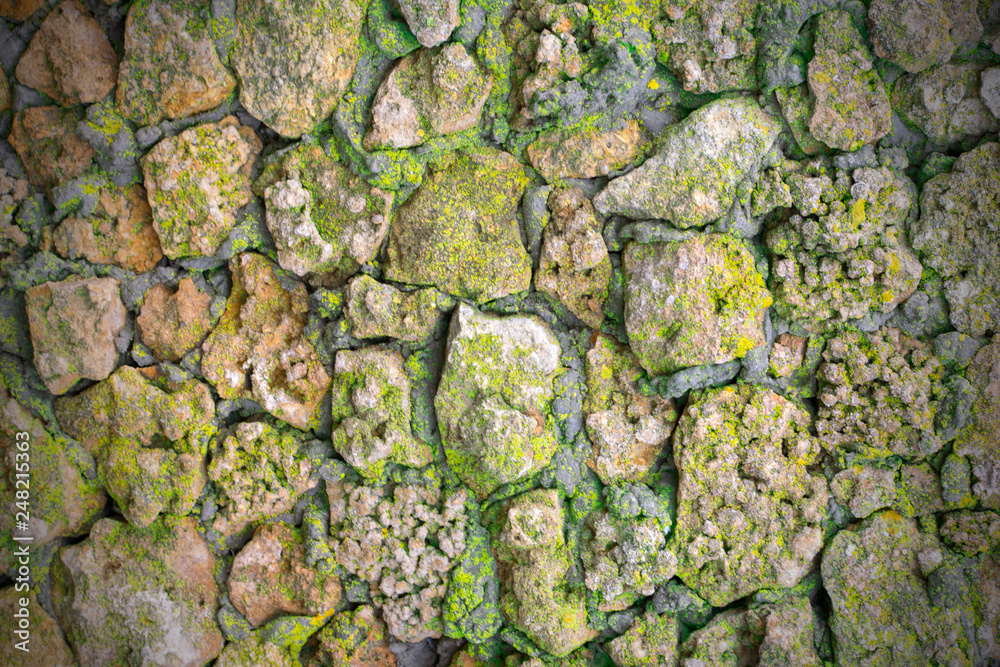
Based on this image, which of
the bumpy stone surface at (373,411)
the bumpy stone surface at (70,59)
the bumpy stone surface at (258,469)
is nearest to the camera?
the bumpy stone surface at (70,59)

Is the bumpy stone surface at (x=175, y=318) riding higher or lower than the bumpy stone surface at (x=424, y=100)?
lower

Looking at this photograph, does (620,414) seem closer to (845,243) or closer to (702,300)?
(702,300)

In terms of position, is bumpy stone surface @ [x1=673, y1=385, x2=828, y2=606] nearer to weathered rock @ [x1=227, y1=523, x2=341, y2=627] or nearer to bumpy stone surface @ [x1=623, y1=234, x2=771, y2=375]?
bumpy stone surface @ [x1=623, y1=234, x2=771, y2=375]

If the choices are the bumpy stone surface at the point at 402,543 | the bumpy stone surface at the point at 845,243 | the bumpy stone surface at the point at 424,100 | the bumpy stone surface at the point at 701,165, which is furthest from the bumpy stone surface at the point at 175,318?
the bumpy stone surface at the point at 845,243

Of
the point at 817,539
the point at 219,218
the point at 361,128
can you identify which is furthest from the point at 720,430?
the point at 219,218

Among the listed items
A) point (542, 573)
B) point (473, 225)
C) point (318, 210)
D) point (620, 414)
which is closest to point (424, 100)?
point (473, 225)

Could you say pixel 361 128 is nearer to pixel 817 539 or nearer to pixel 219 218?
pixel 219 218

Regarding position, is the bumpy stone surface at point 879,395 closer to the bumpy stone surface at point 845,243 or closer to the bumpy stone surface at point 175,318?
the bumpy stone surface at point 845,243
